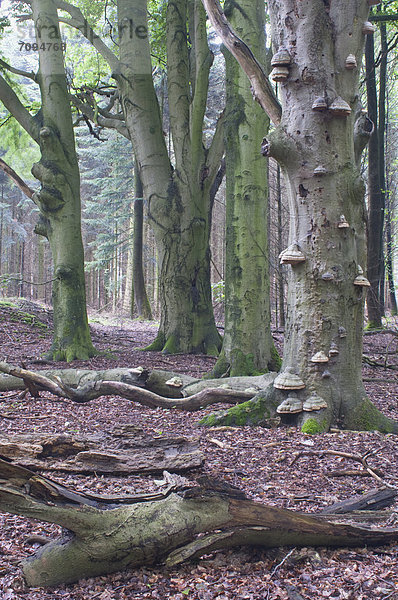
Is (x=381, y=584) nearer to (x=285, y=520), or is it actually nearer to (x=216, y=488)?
(x=285, y=520)

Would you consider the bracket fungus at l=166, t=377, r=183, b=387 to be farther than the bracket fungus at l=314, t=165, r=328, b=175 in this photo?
Yes

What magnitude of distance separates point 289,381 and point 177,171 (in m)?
6.28

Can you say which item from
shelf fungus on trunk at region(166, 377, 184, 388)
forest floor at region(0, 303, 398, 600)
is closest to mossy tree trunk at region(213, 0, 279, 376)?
shelf fungus on trunk at region(166, 377, 184, 388)

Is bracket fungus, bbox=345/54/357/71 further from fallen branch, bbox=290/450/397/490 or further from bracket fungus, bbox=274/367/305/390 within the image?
fallen branch, bbox=290/450/397/490

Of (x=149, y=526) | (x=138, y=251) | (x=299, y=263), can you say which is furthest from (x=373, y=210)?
(x=149, y=526)

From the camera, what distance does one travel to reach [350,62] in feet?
13.4

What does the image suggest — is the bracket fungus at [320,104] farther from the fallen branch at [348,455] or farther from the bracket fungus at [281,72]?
the fallen branch at [348,455]

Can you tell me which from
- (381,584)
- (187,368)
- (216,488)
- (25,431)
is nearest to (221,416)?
(25,431)

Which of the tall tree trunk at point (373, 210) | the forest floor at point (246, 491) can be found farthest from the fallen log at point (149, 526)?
the tall tree trunk at point (373, 210)

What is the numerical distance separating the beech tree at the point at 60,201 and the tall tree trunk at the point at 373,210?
7.87 metres

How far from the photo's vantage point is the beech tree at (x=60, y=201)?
8156 mm

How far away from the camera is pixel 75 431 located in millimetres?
4230

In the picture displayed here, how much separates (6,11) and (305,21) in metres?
11.6

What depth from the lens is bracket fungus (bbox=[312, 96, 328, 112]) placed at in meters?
3.97
